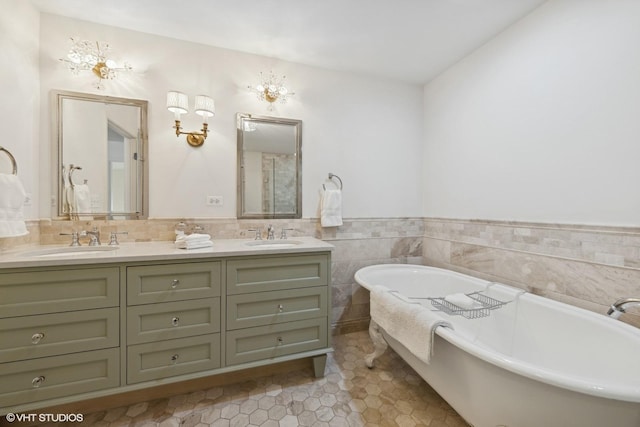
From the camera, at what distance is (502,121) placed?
1.92 metres

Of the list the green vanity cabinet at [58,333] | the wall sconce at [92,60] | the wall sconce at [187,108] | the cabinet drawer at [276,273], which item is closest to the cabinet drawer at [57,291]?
the green vanity cabinet at [58,333]

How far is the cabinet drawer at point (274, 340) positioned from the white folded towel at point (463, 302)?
0.91 meters

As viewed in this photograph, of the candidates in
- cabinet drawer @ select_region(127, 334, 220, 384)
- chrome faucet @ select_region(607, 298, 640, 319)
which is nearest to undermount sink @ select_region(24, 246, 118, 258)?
cabinet drawer @ select_region(127, 334, 220, 384)

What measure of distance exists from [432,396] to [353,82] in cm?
263

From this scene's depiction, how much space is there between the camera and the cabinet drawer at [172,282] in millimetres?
1394

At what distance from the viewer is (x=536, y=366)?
0.91 m

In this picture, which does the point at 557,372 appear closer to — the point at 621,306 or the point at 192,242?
the point at 621,306

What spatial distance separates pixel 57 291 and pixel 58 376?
0.44m

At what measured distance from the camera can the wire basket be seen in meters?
1.67

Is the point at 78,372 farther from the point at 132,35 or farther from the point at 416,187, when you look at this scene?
the point at 416,187

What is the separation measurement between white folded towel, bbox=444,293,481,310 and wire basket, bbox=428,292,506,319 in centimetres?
1

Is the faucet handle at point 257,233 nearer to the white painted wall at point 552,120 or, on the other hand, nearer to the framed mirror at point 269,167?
the framed mirror at point 269,167

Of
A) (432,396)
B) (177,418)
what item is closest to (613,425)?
(432,396)

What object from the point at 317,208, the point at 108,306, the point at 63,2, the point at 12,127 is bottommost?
the point at 108,306
